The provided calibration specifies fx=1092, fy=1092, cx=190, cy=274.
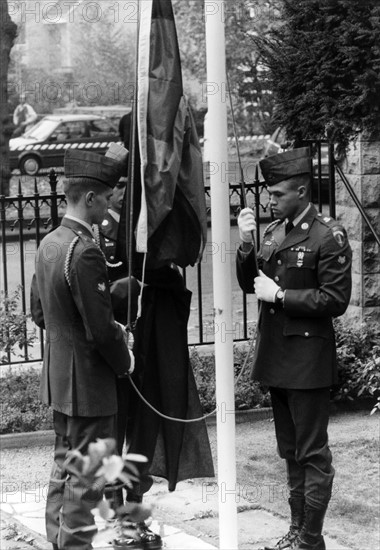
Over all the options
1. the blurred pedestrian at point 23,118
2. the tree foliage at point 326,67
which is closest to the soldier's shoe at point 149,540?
the tree foliage at point 326,67

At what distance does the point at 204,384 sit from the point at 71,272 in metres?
3.48

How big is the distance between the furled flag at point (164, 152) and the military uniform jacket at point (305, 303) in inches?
19.2

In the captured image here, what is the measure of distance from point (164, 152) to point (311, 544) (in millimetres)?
2069

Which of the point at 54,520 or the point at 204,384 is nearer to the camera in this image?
the point at 54,520

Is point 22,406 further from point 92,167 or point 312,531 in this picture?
point 92,167

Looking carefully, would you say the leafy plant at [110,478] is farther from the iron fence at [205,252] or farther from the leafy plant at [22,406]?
the leafy plant at [22,406]

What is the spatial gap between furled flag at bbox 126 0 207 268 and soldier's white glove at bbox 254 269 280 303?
41 cm

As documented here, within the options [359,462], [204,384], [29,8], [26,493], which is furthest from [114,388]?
[29,8]

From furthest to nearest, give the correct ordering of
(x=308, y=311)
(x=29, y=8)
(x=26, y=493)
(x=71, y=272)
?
(x=29, y=8) → (x=26, y=493) → (x=308, y=311) → (x=71, y=272)

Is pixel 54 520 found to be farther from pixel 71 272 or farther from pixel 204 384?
pixel 204 384

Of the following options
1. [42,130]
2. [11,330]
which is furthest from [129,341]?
[42,130]

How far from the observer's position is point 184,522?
20.0ft

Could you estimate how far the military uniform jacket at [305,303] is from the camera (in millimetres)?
5324

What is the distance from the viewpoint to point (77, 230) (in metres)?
5.05
